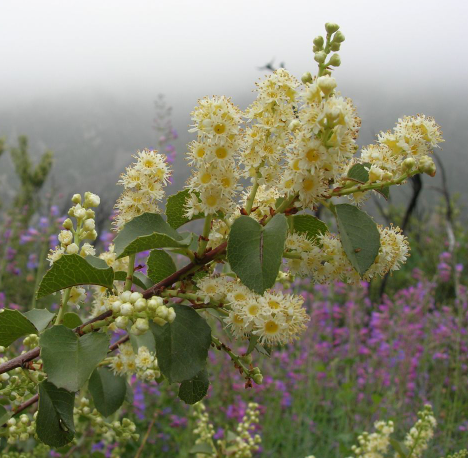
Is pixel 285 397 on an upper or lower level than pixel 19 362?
lower

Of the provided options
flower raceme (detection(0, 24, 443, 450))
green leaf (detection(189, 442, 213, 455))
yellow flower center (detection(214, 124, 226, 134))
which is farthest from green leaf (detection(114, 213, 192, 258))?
green leaf (detection(189, 442, 213, 455))

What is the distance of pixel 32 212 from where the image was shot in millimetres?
6648

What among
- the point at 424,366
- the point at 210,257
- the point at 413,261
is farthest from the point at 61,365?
the point at 413,261

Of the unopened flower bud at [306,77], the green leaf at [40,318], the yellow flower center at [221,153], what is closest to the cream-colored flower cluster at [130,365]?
the green leaf at [40,318]

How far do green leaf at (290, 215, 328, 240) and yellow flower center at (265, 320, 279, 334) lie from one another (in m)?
0.12

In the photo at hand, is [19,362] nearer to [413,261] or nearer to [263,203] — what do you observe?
[263,203]

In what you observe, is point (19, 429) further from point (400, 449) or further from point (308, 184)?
point (400, 449)

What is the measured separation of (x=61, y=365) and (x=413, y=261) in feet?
18.0

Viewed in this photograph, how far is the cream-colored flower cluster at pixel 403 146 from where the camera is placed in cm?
59

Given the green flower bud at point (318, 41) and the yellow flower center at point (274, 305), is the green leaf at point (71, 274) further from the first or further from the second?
the green flower bud at point (318, 41)

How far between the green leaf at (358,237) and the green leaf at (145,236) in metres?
0.18

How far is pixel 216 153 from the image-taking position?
1.82ft

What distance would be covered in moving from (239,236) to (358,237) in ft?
0.44

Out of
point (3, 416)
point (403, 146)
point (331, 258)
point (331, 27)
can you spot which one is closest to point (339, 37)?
point (331, 27)
